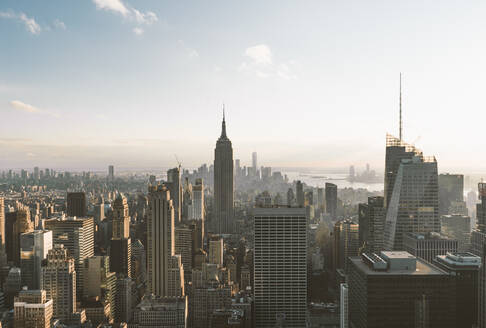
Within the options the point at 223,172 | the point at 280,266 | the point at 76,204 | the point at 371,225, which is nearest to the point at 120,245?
the point at 76,204

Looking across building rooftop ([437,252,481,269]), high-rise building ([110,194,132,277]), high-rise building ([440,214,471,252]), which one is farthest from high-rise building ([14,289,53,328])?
high-rise building ([440,214,471,252])

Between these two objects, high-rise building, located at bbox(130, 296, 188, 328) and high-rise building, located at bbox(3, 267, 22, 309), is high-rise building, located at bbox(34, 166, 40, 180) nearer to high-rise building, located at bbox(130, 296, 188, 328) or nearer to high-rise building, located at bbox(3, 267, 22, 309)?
high-rise building, located at bbox(3, 267, 22, 309)

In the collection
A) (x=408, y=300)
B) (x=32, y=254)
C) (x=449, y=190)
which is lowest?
(x=32, y=254)

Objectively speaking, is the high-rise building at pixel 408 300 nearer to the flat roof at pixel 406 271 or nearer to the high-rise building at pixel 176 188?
the flat roof at pixel 406 271

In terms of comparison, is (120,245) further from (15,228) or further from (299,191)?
(299,191)

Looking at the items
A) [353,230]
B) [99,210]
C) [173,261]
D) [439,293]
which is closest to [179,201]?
[99,210]
